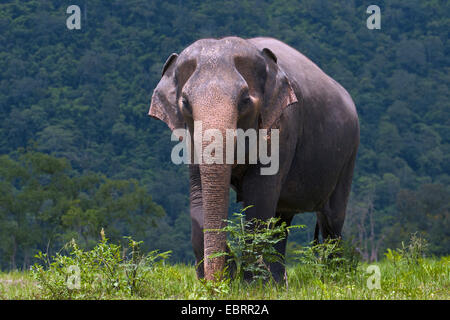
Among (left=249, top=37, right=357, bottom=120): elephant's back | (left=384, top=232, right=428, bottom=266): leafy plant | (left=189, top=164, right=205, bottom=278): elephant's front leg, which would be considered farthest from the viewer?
(left=384, top=232, right=428, bottom=266): leafy plant

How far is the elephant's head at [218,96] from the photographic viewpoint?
5523 mm

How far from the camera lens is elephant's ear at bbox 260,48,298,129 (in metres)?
6.26

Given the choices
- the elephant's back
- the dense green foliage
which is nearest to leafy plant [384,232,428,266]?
the dense green foliage

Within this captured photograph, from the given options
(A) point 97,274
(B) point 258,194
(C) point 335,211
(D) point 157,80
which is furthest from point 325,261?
(D) point 157,80

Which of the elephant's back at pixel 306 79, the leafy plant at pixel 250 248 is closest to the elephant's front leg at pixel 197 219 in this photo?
the leafy plant at pixel 250 248

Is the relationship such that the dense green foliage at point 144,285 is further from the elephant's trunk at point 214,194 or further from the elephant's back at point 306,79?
the elephant's back at point 306,79

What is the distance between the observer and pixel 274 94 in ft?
20.7

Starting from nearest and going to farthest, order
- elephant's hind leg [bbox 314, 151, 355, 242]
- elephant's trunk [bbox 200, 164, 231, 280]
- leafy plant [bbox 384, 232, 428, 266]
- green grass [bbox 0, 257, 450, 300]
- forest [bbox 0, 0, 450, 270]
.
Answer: green grass [bbox 0, 257, 450, 300], elephant's trunk [bbox 200, 164, 231, 280], leafy plant [bbox 384, 232, 428, 266], elephant's hind leg [bbox 314, 151, 355, 242], forest [bbox 0, 0, 450, 270]

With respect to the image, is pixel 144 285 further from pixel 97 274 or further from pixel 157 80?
pixel 157 80

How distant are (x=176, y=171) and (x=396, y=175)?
1920 cm

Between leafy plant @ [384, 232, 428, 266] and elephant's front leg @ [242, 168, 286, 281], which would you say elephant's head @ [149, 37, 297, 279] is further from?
leafy plant @ [384, 232, 428, 266]

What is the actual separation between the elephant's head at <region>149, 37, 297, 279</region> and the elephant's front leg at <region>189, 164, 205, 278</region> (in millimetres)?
421

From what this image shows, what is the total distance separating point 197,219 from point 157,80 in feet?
232
